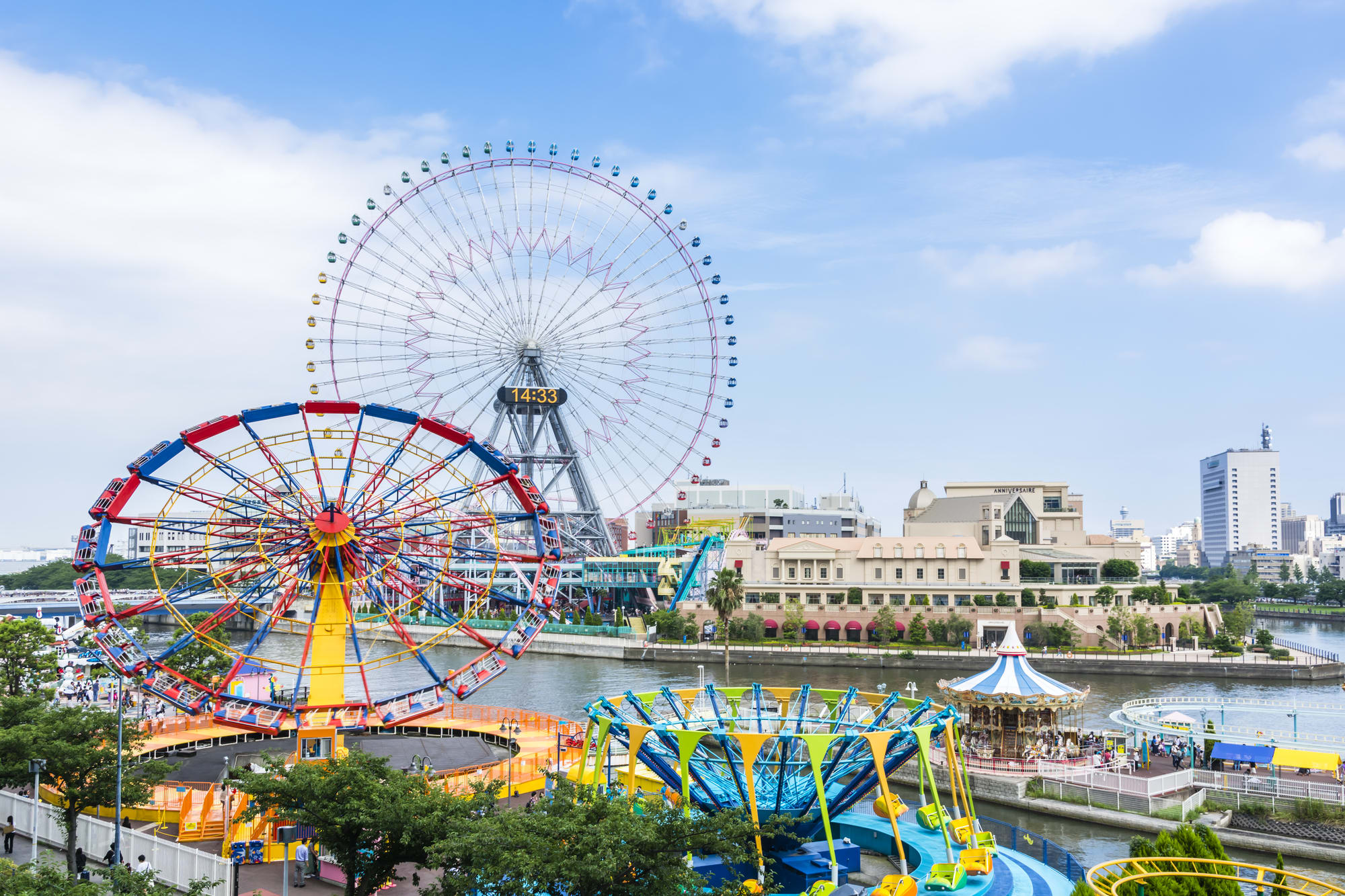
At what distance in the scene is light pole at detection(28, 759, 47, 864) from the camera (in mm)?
29016

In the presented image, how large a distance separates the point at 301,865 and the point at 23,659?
113ft

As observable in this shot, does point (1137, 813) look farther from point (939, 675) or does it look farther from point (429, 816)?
point (939, 675)

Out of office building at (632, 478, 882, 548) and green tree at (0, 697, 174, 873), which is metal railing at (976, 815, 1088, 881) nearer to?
green tree at (0, 697, 174, 873)

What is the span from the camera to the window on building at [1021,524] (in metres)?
120

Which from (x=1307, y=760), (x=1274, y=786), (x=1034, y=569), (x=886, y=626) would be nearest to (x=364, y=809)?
(x=1274, y=786)

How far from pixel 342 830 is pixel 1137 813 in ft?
94.4

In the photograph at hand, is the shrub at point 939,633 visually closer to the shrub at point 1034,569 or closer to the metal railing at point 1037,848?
the shrub at point 1034,569

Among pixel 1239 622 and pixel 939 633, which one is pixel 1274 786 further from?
pixel 1239 622

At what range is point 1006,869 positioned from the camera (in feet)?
104

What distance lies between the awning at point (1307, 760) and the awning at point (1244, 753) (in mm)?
462

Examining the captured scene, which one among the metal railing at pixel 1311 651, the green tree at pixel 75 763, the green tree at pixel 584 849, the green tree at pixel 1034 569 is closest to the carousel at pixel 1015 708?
the green tree at pixel 584 849

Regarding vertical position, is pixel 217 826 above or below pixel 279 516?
below

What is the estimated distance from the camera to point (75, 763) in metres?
31.1

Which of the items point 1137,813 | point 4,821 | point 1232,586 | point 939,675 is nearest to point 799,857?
point 1137,813
